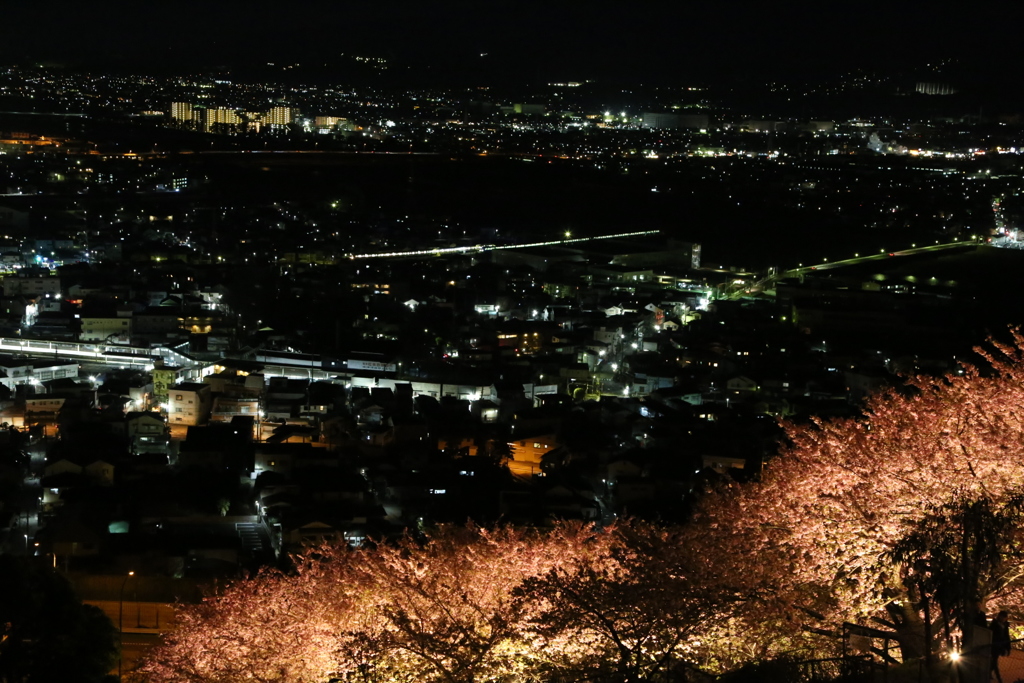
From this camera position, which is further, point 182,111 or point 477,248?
point 182,111

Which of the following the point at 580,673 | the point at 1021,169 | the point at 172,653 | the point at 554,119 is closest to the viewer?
the point at 580,673

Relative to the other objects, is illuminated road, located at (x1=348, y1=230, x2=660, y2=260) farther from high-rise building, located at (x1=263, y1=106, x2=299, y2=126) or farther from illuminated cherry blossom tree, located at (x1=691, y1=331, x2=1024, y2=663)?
high-rise building, located at (x1=263, y1=106, x2=299, y2=126)

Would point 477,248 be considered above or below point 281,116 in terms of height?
below

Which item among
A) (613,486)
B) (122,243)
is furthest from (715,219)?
(613,486)

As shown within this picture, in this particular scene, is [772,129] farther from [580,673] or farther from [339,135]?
[580,673]

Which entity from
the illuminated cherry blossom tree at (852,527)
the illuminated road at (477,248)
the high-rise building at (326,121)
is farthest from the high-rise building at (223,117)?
the illuminated cherry blossom tree at (852,527)

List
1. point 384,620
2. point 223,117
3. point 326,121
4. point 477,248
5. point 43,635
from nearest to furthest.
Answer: point 384,620 → point 43,635 → point 477,248 → point 223,117 → point 326,121

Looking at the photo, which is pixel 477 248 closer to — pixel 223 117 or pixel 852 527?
pixel 852 527

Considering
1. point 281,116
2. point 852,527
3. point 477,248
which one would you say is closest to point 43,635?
point 852,527
